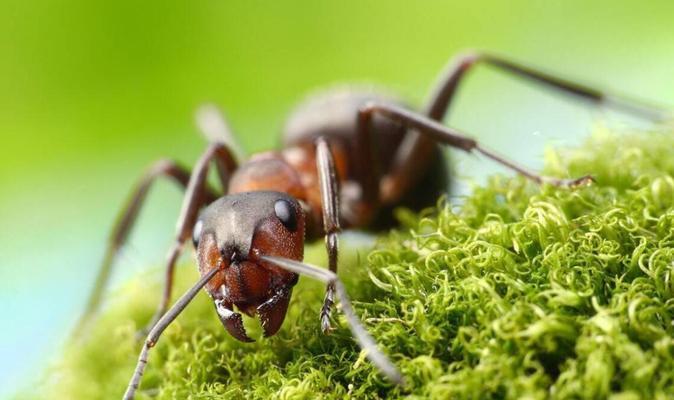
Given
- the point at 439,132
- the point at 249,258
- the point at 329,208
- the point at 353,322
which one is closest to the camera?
the point at 353,322

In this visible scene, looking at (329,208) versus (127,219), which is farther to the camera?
(127,219)

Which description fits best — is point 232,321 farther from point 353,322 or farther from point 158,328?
point 353,322

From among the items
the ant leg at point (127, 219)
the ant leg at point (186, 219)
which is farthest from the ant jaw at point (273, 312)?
the ant leg at point (127, 219)

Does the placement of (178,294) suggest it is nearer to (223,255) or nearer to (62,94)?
(223,255)

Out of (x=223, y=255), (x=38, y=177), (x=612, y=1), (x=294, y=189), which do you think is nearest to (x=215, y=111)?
(x=294, y=189)

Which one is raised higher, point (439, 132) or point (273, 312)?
point (439, 132)

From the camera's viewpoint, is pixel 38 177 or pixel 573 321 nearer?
pixel 573 321

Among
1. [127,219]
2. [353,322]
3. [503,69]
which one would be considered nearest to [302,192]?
[127,219]

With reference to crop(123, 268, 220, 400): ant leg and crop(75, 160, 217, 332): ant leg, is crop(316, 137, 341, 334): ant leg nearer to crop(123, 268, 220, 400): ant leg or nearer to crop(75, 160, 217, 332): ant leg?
crop(123, 268, 220, 400): ant leg
